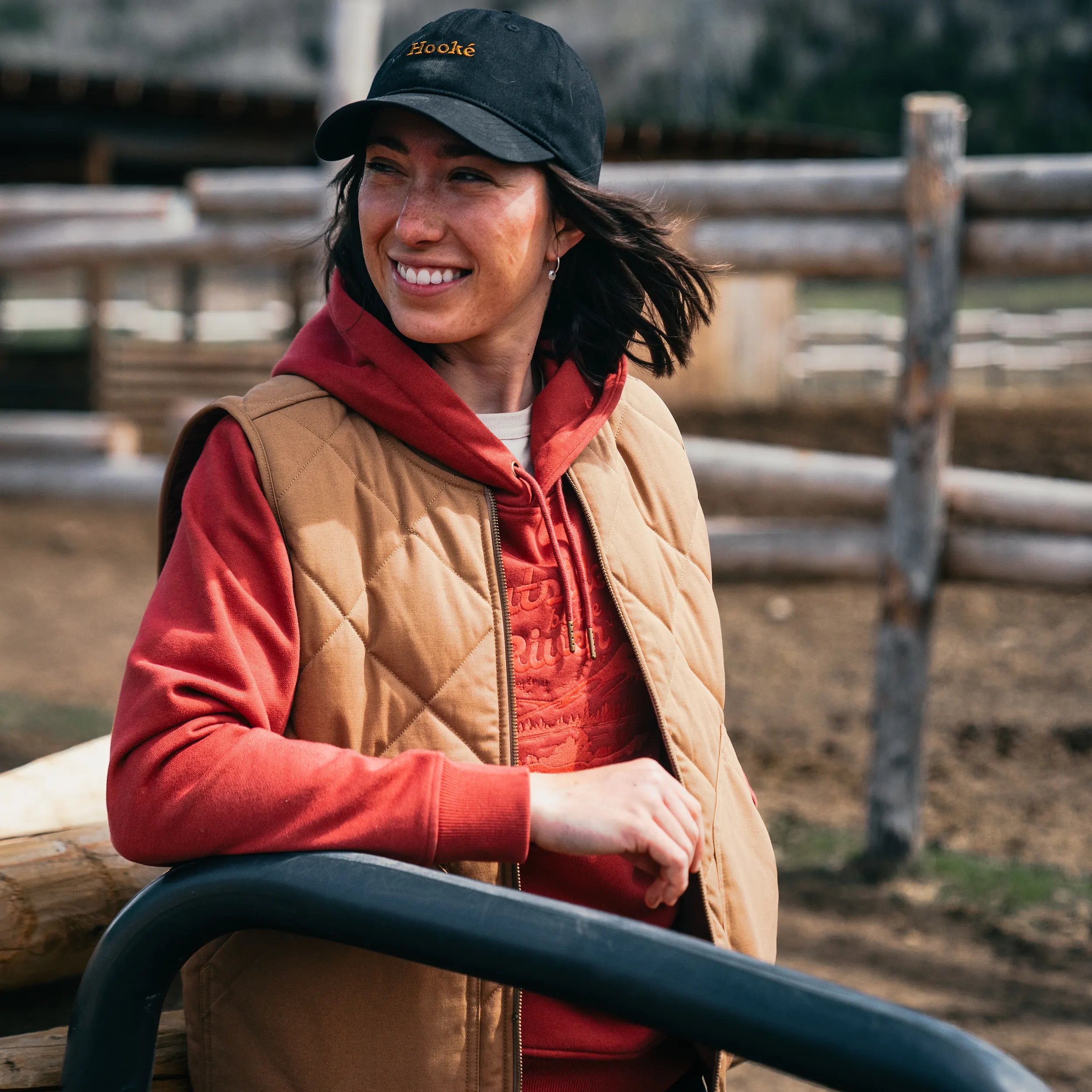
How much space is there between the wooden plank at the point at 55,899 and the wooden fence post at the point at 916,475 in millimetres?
2487

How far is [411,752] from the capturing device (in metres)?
Answer: 1.18

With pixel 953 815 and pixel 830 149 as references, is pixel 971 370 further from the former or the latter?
pixel 953 815

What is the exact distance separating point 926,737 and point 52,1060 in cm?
368

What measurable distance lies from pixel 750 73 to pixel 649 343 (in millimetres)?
57105

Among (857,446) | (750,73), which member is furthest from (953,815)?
(750,73)

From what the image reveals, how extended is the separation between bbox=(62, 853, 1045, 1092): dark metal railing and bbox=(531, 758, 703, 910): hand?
20cm

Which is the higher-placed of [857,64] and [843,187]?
[857,64]

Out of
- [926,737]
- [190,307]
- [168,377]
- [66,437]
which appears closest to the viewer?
[926,737]

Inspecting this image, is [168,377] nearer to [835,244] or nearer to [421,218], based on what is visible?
[835,244]

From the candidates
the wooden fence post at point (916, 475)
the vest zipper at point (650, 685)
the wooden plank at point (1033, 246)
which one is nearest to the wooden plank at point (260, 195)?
the wooden fence post at point (916, 475)

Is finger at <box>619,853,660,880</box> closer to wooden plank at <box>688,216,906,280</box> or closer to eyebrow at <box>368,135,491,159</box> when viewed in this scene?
eyebrow at <box>368,135,491,159</box>

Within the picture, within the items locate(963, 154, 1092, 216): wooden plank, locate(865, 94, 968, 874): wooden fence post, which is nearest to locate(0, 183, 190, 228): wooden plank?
locate(865, 94, 968, 874): wooden fence post

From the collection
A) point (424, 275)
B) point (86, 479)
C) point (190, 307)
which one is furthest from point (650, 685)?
point (190, 307)

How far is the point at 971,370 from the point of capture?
53.8 feet
